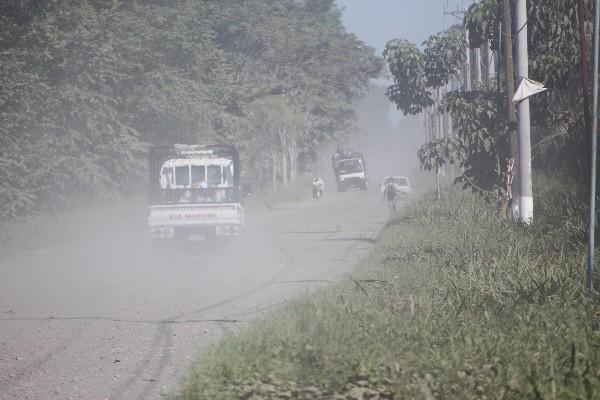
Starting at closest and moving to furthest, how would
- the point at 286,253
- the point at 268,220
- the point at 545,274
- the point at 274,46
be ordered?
1. the point at 545,274
2. the point at 286,253
3. the point at 268,220
4. the point at 274,46

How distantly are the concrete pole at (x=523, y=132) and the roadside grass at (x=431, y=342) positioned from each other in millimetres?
4353

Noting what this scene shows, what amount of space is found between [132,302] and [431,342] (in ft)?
24.1

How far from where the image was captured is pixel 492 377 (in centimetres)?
665

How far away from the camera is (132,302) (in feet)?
45.5

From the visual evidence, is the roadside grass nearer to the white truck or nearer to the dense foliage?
the white truck

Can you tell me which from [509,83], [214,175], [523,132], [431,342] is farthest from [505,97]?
[431,342]

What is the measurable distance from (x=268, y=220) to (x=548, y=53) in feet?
63.8

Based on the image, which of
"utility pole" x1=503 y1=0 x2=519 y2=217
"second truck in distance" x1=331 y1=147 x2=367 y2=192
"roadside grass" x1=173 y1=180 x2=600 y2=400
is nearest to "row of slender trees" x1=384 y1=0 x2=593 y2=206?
"utility pole" x1=503 y1=0 x2=519 y2=217

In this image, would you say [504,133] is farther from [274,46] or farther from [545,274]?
[274,46]

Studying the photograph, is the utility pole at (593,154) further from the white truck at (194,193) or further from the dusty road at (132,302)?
the white truck at (194,193)

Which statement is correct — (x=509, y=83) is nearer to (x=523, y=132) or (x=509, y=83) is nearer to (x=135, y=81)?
(x=523, y=132)

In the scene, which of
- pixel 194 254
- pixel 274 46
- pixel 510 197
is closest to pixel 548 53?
pixel 510 197

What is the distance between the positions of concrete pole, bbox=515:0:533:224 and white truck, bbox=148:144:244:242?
8073 mm

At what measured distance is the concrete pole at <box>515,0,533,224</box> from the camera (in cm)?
1655
